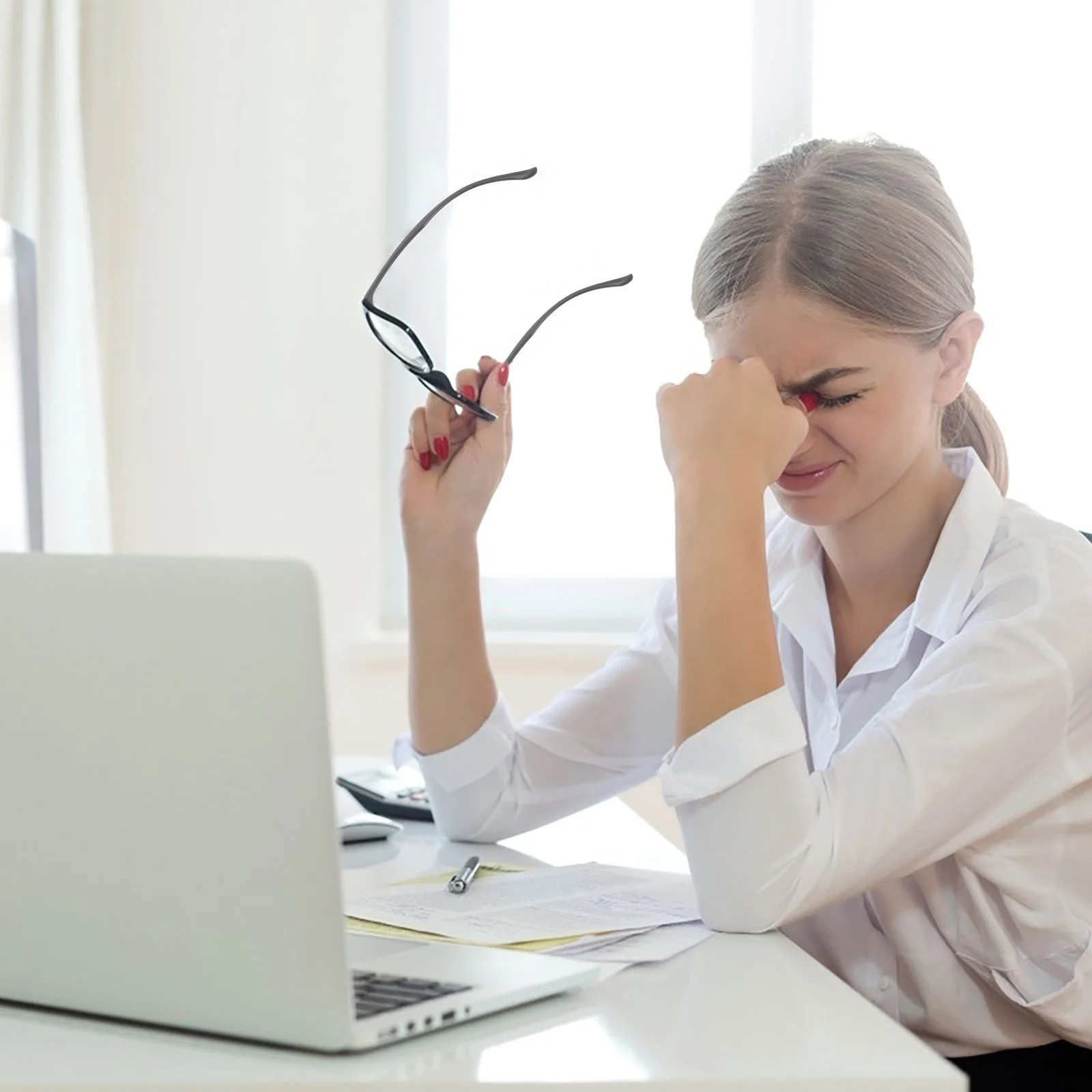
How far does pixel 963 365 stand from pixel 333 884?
81 centimetres

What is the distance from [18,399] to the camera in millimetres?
1967

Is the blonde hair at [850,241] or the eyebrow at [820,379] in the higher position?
the blonde hair at [850,241]

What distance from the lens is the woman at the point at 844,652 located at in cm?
94

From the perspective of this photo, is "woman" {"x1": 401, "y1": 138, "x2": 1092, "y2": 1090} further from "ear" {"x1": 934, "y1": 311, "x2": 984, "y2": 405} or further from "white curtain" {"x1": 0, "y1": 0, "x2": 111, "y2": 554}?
"white curtain" {"x1": 0, "y1": 0, "x2": 111, "y2": 554}

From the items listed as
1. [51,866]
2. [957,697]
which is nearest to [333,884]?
[51,866]

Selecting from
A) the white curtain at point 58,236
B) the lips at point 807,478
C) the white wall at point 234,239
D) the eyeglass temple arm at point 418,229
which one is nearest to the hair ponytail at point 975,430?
the lips at point 807,478

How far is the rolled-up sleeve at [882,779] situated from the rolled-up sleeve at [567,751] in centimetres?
34

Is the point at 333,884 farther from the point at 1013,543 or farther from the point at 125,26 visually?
the point at 125,26

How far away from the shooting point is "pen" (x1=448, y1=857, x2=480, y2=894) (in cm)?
102

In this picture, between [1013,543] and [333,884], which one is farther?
[1013,543]

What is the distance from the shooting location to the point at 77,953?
0.67 metres

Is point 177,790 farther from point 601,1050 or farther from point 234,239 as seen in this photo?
point 234,239

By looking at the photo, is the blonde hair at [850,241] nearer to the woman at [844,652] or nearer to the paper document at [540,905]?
the woman at [844,652]

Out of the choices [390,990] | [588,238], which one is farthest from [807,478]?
[588,238]
